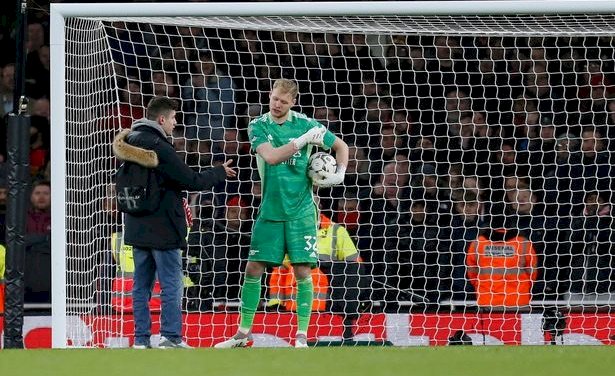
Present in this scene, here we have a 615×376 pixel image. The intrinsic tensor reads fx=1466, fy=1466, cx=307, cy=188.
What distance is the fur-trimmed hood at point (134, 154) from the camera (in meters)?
8.04

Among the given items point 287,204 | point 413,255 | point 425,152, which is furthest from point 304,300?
point 425,152

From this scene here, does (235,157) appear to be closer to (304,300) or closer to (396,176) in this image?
(396,176)

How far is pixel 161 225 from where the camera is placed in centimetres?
809

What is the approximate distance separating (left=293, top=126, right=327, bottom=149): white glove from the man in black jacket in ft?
1.56

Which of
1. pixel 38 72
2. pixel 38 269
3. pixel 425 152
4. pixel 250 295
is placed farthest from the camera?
pixel 38 72

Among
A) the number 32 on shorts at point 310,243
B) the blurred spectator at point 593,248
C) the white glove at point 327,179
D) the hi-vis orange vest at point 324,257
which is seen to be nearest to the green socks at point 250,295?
the number 32 on shorts at point 310,243

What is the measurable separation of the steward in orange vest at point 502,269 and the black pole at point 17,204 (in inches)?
136

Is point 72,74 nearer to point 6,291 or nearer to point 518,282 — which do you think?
point 6,291

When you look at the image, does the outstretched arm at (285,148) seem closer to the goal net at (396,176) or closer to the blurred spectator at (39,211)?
the goal net at (396,176)

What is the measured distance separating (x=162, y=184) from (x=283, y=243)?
77 cm

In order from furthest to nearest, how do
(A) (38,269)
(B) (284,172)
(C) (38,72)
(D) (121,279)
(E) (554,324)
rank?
(C) (38,72) < (A) (38,269) < (E) (554,324) < (D) (121,279) < (B) (284,172)

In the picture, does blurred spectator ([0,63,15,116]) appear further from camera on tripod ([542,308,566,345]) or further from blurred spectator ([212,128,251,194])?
camera on tripod ([542,308,566,345])

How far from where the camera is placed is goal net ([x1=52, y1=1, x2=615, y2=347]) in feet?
30.7

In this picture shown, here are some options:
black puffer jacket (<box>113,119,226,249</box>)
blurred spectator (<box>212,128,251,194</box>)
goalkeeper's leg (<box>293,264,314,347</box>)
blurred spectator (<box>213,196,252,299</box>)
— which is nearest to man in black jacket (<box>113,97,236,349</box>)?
black puffer jacket (<box>113,119,226,249</box>)
